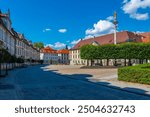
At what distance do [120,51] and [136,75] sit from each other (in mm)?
34370

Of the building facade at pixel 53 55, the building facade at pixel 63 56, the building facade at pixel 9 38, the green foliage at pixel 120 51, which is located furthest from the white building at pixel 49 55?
the green foliage at pixel 120 51

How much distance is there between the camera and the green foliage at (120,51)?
178ft

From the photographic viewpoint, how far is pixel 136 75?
68.2 ft

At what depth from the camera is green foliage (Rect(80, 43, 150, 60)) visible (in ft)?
178

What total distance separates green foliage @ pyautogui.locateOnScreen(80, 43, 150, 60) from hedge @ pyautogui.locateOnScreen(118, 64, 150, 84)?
32.0 meters

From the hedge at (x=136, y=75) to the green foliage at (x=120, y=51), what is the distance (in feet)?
105

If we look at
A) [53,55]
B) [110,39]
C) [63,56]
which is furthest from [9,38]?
[63,56]

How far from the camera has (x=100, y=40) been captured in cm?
10769

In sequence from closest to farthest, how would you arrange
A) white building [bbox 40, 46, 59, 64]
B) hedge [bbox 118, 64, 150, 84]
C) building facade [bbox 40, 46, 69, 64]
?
1. hedge [bbox 118, 64, 150, 84]
2. white building [bbox 40, 46, 59, 64]
3. building facade [bbox 40, 46, 69, 64]

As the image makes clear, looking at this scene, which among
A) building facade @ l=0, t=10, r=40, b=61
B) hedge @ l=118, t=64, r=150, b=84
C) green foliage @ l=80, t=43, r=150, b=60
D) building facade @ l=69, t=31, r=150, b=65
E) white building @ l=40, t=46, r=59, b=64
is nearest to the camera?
hedge @ l=118, t=64, r=150, b=84

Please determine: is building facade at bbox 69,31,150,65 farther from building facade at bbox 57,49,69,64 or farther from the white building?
building facade at bbox 57,49,69,64

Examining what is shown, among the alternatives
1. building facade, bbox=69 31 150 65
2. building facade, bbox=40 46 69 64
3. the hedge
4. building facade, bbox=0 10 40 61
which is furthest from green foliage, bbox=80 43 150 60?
building facade, bbox=40 46 69 64

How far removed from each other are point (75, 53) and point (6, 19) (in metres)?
69.2

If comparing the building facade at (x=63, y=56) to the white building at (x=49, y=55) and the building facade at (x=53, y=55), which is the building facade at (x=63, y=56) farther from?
the white building at (x=49, y=55)
